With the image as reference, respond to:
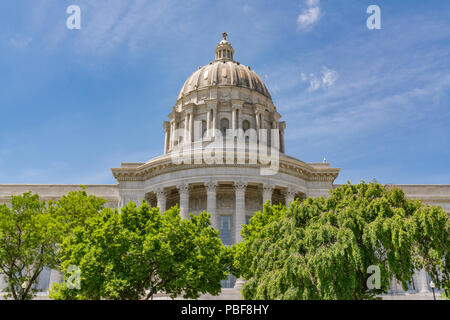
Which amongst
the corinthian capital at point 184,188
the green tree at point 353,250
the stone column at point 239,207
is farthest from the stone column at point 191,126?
the green tree at point 353,250

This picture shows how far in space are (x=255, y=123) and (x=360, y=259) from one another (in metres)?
38.8

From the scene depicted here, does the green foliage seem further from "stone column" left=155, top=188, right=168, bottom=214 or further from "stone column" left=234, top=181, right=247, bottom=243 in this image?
"stone column" left=234, top=181, right=247, bottom=243

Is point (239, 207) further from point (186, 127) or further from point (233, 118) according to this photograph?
point (186, 127)

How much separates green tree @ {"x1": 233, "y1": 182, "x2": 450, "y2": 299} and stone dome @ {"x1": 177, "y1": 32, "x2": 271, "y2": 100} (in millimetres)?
39353

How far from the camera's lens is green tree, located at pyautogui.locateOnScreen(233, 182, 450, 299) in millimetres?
18344

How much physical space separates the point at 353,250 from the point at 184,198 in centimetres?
2340

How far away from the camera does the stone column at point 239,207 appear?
37.8m

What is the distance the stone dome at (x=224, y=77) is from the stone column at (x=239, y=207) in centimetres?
2217

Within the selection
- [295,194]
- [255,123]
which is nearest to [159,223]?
Answer: [295,194]

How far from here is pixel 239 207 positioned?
38781 mm

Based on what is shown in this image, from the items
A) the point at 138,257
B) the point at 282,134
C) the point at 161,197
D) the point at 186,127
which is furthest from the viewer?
the point at 282,134

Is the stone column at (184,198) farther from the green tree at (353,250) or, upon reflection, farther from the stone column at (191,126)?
the green tree at (353,250)

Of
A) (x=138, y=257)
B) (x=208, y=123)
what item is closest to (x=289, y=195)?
(x=208, y=123)

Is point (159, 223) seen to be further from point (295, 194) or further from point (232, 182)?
point (295, 194)
